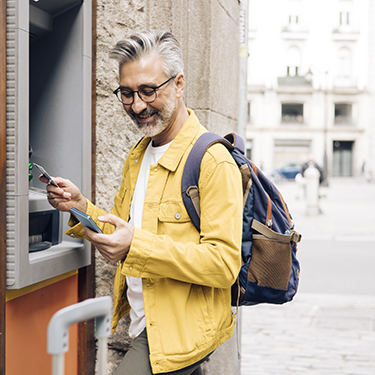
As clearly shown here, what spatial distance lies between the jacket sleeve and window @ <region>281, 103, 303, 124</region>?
130 feet

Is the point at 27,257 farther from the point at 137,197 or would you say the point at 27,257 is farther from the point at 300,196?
the point at 300,196

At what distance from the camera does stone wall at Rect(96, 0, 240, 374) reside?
2645 millimetres

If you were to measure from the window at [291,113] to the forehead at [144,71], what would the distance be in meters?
39.4

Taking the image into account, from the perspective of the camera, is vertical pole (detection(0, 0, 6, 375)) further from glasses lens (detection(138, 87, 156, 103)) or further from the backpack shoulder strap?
the backpack shoulder strap

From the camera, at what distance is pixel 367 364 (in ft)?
13.9

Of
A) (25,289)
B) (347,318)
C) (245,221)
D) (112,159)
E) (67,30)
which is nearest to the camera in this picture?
(245,221)

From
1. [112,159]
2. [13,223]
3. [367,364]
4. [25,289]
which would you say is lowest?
[367,364]

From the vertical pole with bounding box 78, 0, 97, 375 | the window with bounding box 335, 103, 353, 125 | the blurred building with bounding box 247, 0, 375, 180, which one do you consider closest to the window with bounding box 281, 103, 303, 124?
the blurred building with bounding box 247, 0, 375, 180

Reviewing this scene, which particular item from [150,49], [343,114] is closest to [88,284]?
[150,49]

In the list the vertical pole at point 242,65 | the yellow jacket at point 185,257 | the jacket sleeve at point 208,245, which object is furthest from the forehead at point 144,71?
the vertical pole at point 242,65

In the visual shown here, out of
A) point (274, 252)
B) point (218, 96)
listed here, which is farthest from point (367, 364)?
point (274, 252)

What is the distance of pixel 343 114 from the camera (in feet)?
136

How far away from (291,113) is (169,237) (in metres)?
40.5

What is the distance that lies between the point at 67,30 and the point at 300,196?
1879cm
